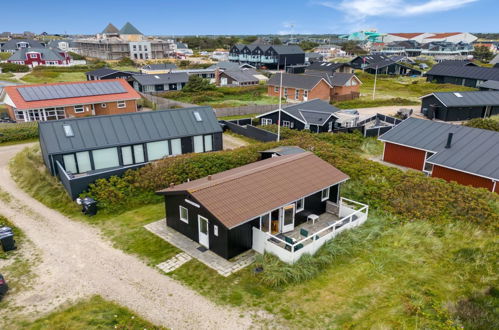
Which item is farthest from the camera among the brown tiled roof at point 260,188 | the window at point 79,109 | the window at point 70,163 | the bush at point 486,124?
the window at point 79,109

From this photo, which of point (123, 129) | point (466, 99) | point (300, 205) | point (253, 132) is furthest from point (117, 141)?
point (466, 99)

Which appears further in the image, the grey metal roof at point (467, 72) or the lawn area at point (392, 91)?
the grey metal roof at point (467, 72)

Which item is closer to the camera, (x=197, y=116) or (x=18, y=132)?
(x=197, y=116)

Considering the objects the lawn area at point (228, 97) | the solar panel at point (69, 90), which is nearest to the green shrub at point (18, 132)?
the solar panel at point (69, 90)

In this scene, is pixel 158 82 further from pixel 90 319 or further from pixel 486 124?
pixel 90 319

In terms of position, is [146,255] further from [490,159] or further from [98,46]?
[98,46]

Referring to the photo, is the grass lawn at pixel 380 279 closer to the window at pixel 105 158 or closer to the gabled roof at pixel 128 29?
the window at pixel 105 158

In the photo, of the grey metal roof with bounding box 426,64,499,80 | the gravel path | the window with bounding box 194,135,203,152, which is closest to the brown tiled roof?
the gravel path
